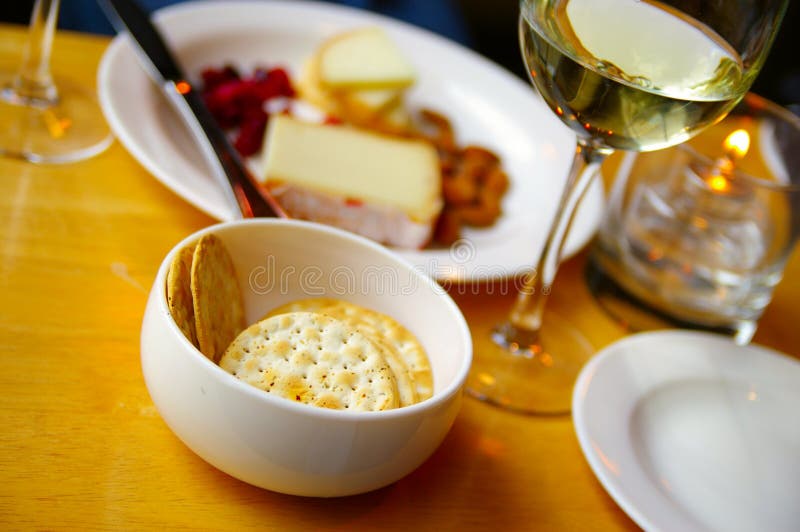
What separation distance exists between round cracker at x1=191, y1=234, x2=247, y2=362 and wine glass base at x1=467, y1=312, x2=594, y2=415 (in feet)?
0.71

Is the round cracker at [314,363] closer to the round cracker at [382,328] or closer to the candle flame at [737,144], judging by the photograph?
the round cracker at [382,328]

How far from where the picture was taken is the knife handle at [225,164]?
669 millimetres

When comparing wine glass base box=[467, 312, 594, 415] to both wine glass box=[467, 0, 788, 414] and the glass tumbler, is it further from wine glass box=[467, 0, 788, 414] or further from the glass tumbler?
wine glass box=[467, 0, 788, 414]

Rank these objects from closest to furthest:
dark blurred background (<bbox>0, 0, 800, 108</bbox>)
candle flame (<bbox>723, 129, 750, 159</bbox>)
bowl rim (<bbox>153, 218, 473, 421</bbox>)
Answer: bowl rim (<bbox>153, 218, 473, 421</bbox>) < candle flame (<bbox>723, 129, 750, 159</bbox>) < dark blurred background (<bbox>0, 0, 800, 108</bbox>)

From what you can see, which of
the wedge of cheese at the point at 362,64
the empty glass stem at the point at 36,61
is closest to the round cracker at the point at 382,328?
the empty glass stem at the point at 36,61

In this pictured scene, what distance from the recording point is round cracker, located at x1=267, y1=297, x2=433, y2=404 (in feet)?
1.71

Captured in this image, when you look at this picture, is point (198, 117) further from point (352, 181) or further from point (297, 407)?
point (297, 407)

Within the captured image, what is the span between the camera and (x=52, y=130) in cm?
79

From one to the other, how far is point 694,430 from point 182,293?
0.43 meters

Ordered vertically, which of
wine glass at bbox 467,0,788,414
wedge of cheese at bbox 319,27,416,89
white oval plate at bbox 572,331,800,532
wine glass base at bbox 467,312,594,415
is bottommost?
wine glass base at bbox 467,312,594,415

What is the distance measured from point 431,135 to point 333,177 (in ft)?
0.87

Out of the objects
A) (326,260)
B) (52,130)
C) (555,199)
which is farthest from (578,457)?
(52,130)

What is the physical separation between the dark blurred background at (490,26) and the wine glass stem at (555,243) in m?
1.14

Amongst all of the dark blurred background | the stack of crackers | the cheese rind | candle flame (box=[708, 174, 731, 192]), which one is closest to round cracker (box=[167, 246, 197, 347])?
the stack of crackers
